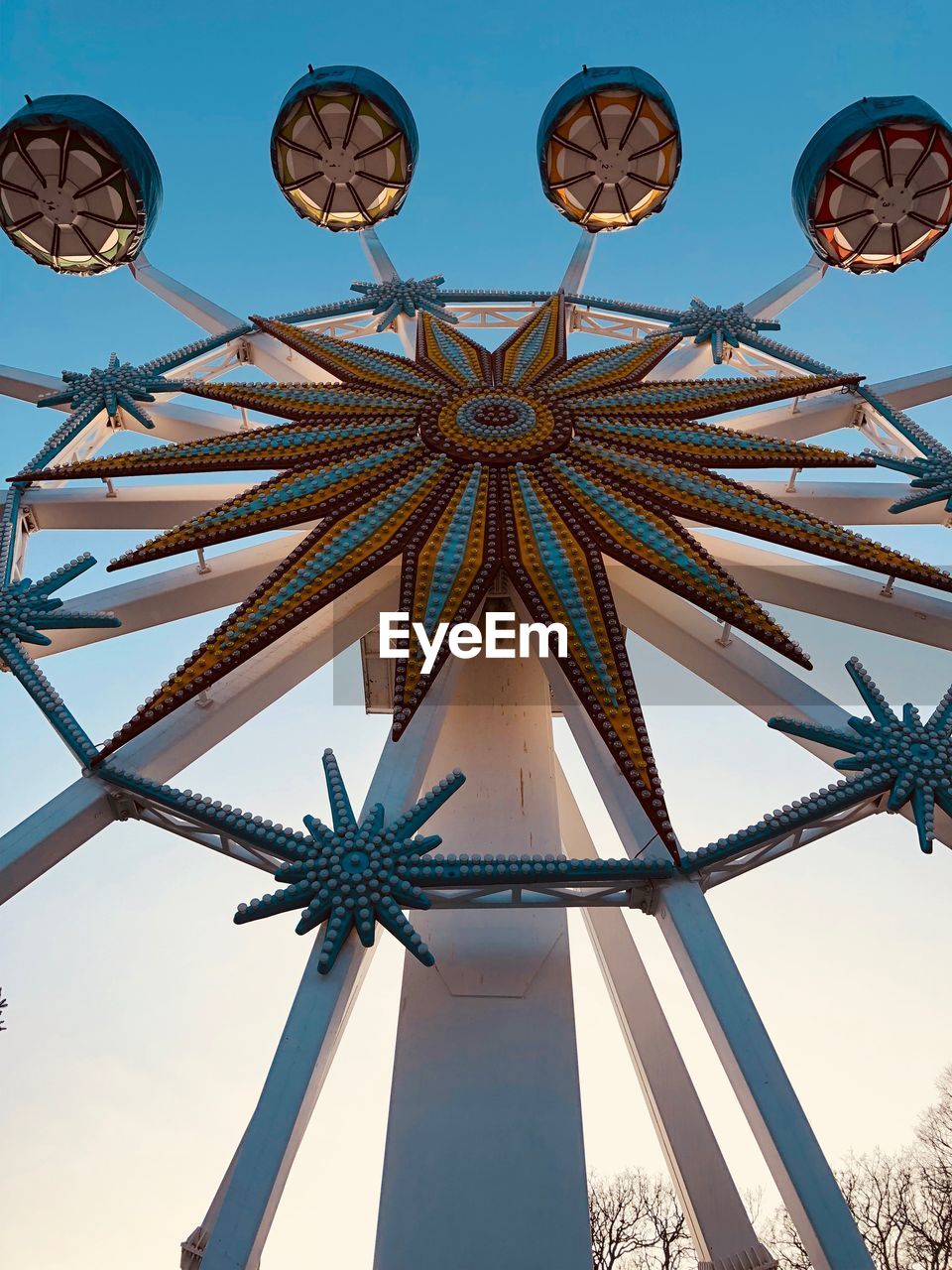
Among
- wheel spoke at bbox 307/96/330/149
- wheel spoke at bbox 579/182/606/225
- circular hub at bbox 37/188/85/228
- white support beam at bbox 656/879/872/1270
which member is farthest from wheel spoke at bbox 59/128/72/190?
white support beam at bbox 656/879/872/1270

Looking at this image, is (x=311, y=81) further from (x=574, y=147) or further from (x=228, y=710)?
(x=228, y=710)

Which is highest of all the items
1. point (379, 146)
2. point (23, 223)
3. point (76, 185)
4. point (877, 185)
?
point (379, 146)

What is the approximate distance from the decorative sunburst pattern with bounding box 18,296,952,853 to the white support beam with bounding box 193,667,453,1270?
1625 millimetres

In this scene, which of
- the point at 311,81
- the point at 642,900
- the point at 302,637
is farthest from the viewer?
the point at 311,81

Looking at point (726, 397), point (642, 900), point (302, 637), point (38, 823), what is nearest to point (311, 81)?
point (726, 397)

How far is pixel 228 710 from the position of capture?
8430 mm

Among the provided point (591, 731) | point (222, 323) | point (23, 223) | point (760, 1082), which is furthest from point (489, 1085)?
point (23, 223)

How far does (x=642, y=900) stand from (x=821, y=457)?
15.6 feet

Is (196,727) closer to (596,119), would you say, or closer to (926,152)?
(596,119)

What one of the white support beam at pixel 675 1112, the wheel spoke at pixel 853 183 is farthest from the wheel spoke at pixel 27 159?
the white support beam at pixel 675 1112

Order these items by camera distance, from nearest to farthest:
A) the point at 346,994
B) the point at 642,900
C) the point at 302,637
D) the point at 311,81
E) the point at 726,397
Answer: the point at 346,994 → the point at 642,900 → the point at 302,637 → the point at 726,397 → the point at 311,81

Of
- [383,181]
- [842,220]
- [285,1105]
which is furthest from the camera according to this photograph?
[383,181]

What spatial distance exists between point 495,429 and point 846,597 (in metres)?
3.69

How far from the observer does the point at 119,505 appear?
10758mm
